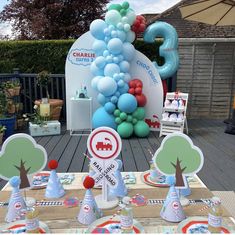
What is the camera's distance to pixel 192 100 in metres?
6.35

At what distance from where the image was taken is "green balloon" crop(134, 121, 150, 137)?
454 centimetres

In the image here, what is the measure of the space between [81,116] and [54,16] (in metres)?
7.19

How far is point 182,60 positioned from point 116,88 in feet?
8.06

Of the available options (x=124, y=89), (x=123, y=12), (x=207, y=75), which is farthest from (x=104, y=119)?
(x=207, y=75)

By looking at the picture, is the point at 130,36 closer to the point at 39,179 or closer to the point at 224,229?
the point at 39,179

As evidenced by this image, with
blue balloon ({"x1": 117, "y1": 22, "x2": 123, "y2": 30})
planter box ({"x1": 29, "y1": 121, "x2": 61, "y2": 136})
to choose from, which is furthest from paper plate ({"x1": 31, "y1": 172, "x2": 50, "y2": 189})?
blue balloon ({"x1": 117, "y1": 22, "x2": 123, "y2": 30})

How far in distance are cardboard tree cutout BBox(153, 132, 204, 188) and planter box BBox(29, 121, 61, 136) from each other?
3.80 metres

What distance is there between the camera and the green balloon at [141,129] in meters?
4.54

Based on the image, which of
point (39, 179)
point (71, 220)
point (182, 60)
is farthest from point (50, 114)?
point (71, 220)

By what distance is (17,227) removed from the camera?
1.06m

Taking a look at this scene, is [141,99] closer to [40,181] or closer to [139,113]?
[139,113]

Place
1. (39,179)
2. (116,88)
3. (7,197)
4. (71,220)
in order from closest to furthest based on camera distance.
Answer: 1. (71,220)
2. (7,197)
3. (39,179)
4. (116,88)

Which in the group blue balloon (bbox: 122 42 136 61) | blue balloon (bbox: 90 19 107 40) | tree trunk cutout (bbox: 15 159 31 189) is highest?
blue balloon (bbox: 90 19 107 40)

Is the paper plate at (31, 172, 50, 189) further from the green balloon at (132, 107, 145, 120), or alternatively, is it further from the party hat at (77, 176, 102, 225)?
the green balloon at (132, 107, 145, 120)
